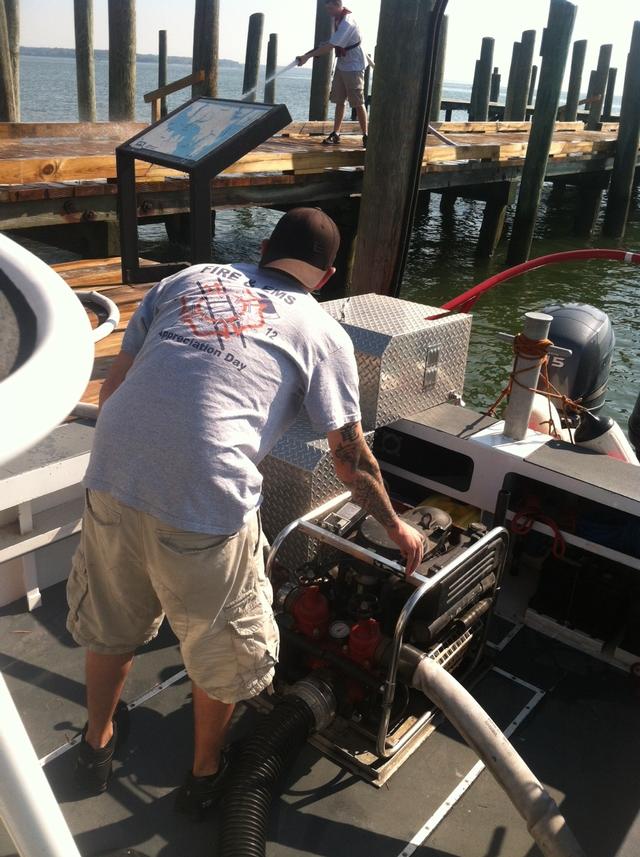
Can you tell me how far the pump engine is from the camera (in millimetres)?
2674

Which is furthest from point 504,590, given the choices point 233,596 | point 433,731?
point 233,596

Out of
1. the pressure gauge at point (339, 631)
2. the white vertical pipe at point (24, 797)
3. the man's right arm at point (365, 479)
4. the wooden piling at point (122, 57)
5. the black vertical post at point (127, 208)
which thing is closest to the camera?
the white vertical pipe at point (24, 797)

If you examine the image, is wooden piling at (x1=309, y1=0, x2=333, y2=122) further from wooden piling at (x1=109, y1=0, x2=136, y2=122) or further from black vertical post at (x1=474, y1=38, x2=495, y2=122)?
black vertical post at (x1=474, y1=38, x2=495, y2=122)

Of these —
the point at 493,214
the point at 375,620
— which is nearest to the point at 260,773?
the point at 375,620

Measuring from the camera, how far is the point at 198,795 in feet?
8.09

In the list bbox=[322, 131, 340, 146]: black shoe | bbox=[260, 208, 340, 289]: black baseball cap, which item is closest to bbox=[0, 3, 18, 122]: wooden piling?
bbox=[322, 131, 340, 146]: black shoe

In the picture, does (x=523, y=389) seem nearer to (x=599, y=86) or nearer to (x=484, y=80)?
(x=484, y=80)

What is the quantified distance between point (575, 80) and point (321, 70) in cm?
1220

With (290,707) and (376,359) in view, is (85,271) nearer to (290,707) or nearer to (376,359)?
(376,359)

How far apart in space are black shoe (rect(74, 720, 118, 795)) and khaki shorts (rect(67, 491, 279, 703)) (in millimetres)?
391

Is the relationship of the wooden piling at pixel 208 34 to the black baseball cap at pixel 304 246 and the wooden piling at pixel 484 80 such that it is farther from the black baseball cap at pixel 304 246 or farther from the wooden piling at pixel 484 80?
the wooden piling at pixel 484 80

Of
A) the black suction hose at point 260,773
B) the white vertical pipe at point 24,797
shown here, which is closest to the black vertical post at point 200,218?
the black suction hose at point 260,773

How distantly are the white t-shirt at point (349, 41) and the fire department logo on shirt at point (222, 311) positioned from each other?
9.18 metres

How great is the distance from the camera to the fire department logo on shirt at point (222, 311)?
2086 millimetres
